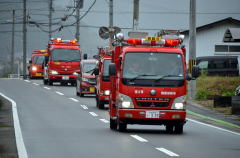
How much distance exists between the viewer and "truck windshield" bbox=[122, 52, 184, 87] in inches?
711

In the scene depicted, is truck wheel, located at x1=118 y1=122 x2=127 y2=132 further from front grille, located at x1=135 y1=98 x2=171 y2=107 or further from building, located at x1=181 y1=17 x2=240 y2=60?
building, located at x1=181 y1=17 x2=240 y2=60

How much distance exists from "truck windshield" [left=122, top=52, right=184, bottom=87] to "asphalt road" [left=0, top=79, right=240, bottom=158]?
4.43 feet

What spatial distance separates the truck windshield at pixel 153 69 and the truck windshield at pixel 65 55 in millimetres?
30430

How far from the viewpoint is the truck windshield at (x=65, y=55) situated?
48594 millimetres

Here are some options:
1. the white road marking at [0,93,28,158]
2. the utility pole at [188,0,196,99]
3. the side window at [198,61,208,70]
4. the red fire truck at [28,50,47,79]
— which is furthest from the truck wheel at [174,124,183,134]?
the red fire truck at [28,50,47,79]

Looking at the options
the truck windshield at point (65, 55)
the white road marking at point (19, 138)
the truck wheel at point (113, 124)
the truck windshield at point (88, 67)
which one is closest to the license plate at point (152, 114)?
the truck wheel at point (113, 124)

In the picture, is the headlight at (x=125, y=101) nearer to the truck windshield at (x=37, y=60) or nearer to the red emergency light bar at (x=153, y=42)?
the red emergency light bar at (x=153, y=42)

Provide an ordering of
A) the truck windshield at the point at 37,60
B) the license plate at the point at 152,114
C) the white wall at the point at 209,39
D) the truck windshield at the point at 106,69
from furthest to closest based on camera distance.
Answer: the truck windshield at the point at 37,60
the white wall at the point at 209,39
the truck windshield at the point at 106,69
the license plate at the point at 152,114

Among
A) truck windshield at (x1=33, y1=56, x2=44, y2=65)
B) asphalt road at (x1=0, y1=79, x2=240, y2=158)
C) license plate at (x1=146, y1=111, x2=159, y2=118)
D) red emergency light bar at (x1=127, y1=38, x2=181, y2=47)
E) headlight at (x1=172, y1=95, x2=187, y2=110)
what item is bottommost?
asphalt road at (x1=0, y1=79, x2=240, y2=158)

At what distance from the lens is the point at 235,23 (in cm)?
5634

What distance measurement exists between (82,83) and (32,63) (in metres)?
33.6

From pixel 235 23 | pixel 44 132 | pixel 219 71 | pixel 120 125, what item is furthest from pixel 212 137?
pixel 235 23

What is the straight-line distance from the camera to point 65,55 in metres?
48.7

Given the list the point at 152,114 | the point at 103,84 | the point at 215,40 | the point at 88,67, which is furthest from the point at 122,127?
the point at 215,40
